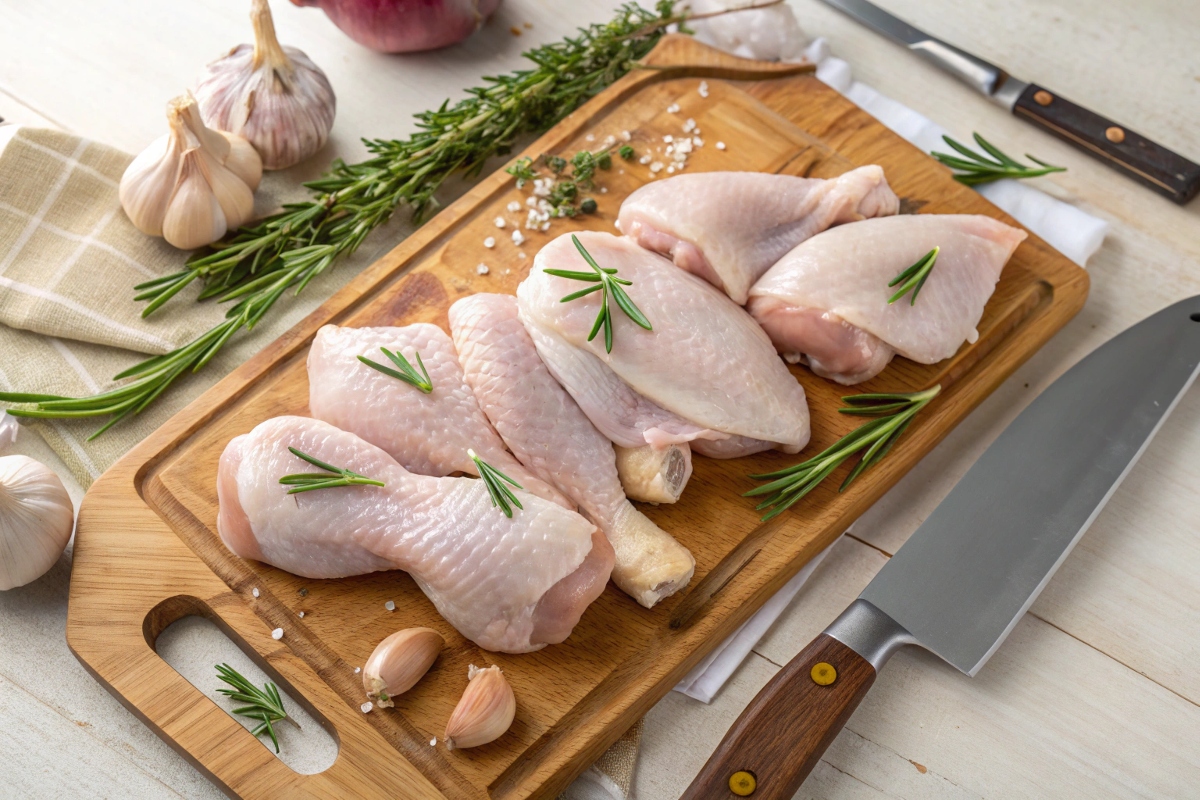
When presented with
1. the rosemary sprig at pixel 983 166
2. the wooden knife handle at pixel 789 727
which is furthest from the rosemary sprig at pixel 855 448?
the rosemary sprig at pixel 983 166

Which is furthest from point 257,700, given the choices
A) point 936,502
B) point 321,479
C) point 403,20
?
point 403,20

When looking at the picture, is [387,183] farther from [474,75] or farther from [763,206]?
[763,206]

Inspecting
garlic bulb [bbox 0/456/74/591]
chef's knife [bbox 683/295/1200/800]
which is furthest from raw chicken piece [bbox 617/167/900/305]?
garlic bulb [bbox 0/456/74/591]

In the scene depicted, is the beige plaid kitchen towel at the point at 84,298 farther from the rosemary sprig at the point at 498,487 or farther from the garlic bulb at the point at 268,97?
the rosemary sprig at the point at 498,487

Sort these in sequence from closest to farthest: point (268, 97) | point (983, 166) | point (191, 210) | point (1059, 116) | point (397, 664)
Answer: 1. point (397, 664)
2. point (191, 210)
3. point (268, 97)
4. point (983, 166)
5. point (1059, 116)

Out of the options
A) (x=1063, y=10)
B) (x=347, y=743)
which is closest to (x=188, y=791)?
(x=347, y=743)

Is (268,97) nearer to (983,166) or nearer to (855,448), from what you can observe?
(855,448)

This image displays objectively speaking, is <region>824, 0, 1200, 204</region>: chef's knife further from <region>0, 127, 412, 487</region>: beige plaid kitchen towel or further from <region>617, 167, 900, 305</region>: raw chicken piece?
<region>0, 127, 412, 487</region>: beige plaid kitchen towel
